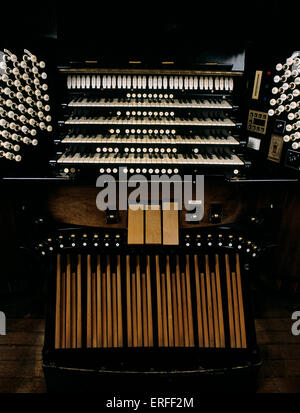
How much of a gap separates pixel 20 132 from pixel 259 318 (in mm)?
2995

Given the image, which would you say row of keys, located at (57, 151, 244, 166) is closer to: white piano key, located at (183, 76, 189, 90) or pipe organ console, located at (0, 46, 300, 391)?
pipe organ console, located at (0, 46, 300, 391)

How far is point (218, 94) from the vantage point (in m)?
2.70

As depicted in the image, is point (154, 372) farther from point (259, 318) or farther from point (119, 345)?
point (259, 318)

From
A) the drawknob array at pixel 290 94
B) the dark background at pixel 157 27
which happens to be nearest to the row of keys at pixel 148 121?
the drawknob array at pixel 290 94

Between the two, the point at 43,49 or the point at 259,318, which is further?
the point at 259,318

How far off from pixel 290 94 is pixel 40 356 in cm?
319

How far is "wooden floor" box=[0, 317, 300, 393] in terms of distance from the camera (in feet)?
8.18

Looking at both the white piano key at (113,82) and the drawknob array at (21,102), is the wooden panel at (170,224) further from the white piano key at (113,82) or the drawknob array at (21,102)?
the drawknob array at (21,102)

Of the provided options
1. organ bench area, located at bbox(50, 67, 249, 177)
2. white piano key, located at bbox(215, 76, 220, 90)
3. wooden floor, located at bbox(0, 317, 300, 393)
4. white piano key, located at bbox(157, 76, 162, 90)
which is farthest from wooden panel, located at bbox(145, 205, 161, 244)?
wooden floor, located at bbox(0, 317, 300, 393)

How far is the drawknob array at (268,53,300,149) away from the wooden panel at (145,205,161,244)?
4.14 ft

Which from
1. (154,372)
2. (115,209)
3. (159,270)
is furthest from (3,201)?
(154,372)

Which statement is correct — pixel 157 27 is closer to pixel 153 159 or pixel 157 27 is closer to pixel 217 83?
pixel 217 83

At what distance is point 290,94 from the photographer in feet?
7.84

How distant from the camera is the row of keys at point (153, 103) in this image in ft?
8.50
